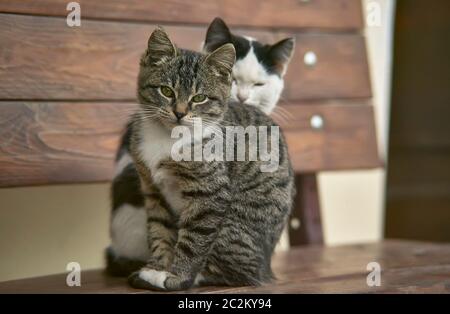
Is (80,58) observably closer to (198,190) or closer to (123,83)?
(123,83)

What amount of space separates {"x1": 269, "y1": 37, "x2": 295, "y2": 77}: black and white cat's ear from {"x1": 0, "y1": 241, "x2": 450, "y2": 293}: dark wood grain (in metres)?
0.47

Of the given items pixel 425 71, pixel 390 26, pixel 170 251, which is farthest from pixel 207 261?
pixel 425 71

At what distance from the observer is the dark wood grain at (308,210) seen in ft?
6.20

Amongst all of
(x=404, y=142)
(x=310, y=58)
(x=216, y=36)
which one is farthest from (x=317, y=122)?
(x=404, y=142)

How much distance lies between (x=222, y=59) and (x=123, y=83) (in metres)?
0.42

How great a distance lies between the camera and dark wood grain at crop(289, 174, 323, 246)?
6.20ft

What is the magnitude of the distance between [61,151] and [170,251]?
39 centimetres

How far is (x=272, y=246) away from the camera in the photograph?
137 centimetres

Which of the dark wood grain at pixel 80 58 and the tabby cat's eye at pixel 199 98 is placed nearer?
the tabby cat's eye at pixel 199 98

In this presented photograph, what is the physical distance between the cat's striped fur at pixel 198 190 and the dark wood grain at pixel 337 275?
0.16ft

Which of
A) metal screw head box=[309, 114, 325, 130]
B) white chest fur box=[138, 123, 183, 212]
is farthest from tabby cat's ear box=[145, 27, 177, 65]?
metal screw head box=[309, 114, 325, 130]

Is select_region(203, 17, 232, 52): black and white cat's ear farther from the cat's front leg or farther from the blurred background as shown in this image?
the blurred background

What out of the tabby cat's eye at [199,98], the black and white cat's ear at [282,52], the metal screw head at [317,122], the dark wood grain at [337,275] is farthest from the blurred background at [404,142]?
the tabby cat's eye at [199,98]

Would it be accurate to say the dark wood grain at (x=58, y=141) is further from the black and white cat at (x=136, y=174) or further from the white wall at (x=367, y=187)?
the white wall at (x=367, y=187)
